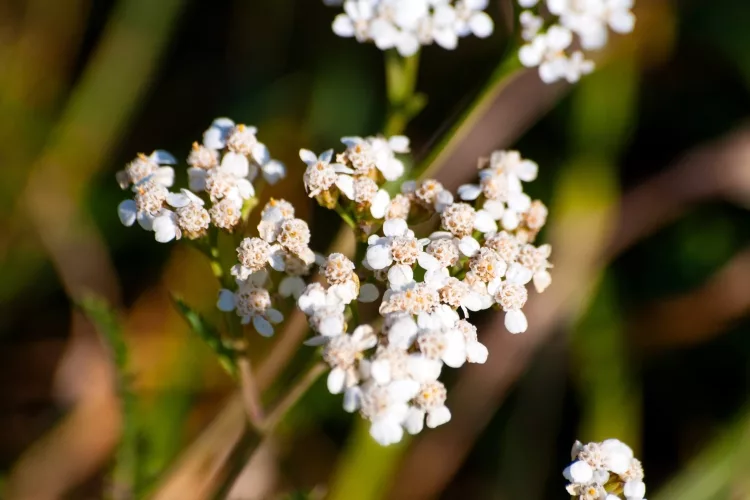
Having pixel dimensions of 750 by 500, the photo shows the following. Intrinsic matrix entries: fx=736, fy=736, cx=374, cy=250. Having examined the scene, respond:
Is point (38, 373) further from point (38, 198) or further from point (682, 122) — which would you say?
point (682, 122)

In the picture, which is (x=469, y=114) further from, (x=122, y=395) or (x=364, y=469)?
(x=364, y=469)

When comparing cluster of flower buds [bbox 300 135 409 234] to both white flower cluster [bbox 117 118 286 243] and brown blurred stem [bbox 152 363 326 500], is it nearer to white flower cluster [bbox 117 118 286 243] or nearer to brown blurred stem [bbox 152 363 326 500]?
white flower cluster [bbox 117 118 286 243]

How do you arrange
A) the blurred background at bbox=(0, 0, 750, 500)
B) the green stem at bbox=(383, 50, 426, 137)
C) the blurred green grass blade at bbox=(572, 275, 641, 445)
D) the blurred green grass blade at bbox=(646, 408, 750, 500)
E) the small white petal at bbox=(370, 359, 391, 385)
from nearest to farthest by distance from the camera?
the small white petal at bbox=(370, 359, 391, 385), the green stem at bbox=(383, 50, 426, 137), the blurred green grass blade at bbox=(646, 408, 750, 500), the blurred green grass blade at bbox=(572, 275, 641, 445), the blurred background at bbox=(0, 0, 750, 500)

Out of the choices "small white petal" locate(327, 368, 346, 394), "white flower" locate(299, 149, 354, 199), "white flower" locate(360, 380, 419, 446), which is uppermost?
"white flower" locate(299, 149, 354, 199)

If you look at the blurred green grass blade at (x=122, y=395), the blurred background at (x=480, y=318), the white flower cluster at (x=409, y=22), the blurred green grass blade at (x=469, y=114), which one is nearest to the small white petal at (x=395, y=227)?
the blurred green grass blade at (x=469, y=114)

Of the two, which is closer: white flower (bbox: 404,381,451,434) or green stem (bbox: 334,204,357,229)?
white flower (bbox: 404,381,451,434)

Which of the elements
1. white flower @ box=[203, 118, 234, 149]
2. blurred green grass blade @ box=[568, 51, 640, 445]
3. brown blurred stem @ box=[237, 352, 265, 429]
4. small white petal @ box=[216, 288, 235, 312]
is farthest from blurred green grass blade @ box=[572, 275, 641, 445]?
white flower @ box=[203, 118, 234, 149]

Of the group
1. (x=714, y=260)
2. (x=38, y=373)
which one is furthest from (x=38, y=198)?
(x=714, y=260)
